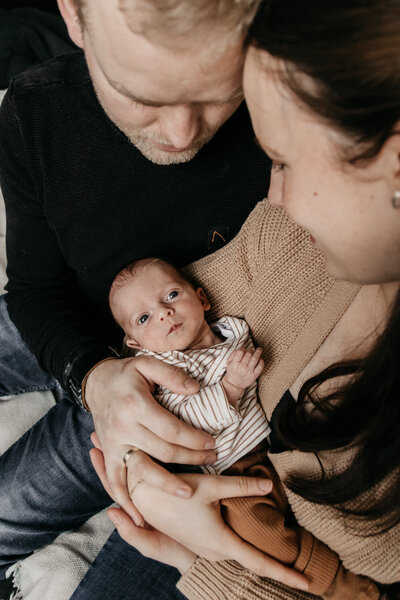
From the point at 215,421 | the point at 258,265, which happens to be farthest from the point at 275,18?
the point at 215,421

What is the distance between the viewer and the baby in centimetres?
98

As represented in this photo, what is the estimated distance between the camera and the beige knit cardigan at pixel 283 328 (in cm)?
96

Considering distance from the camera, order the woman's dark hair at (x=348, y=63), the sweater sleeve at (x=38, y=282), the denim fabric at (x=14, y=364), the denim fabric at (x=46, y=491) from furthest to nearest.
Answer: the denim fabric at (x=14, y=364) → the denim fabric at (x=46, y=491) → the sweater sleeve at (x=38, y=282) → the woman's dark hair at (x=348, y=63)

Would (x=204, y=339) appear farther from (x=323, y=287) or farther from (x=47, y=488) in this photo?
(x=47, y=488)

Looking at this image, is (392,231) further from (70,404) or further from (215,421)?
(70,404)

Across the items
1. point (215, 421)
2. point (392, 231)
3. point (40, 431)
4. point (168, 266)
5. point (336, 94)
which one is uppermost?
point (336, 94)

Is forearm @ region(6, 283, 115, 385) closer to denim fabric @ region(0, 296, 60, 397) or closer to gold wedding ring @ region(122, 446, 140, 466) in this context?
denim fabric @ region(0, 296, 60, 397)

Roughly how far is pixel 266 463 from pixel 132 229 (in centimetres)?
62

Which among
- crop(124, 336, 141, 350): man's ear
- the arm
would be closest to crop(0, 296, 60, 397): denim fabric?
crop(124, 336, 141, 350): man's ear

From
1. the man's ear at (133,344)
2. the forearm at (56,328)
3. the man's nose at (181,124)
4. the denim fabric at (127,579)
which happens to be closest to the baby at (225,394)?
the man's ear at (133,344)

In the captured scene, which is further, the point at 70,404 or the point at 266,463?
the point at 70,404

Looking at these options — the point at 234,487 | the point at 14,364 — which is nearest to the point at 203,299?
the point at 234,487

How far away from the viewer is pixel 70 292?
4.58 ft

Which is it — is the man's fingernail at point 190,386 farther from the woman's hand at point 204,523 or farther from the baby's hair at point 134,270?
the baby's hair at point 134,270
